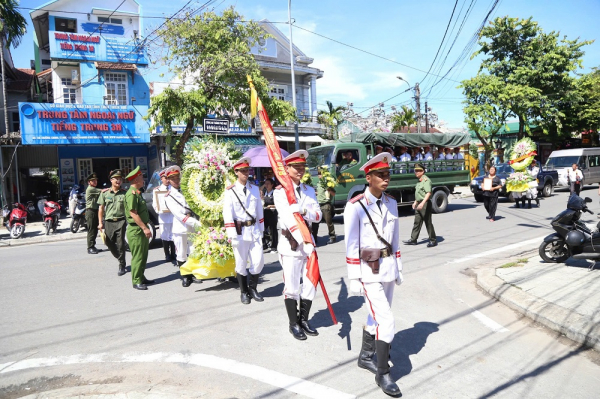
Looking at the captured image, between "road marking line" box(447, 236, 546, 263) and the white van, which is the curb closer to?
"road marking line" box(447, 236, 546, 263)

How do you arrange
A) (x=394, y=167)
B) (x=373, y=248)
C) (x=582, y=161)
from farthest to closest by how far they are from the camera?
(x=582, y=161) → (x=394, y=167) → (x=373, y=248)

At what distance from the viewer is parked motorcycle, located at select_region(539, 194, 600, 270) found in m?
6.99

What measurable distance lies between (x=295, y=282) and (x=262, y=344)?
0.73 meters

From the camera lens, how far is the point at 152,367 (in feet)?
13.6

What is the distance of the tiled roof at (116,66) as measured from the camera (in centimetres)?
2184

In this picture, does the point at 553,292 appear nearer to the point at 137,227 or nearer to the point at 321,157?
the point at 137,227

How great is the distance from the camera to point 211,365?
13.5 feet

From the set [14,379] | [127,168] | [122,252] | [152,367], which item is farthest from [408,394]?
[127,168]

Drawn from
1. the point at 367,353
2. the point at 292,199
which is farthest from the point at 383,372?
the point at 292,199

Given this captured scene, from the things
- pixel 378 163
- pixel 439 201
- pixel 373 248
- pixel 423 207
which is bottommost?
pixel 439 201

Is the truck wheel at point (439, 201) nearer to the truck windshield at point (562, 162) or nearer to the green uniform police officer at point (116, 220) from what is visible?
the green uniform police officer at point (116, 220)

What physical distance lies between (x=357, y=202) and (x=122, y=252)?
18.8 feet

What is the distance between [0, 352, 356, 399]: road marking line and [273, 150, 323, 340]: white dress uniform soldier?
84 centimetres

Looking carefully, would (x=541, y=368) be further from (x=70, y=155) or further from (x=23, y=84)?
(x=23, y=84)
